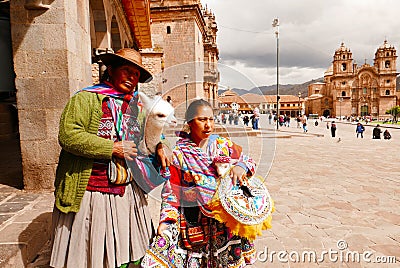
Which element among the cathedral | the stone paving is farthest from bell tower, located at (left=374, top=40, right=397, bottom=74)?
the stone paving

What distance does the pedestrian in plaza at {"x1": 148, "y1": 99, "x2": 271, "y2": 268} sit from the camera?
1945 mm

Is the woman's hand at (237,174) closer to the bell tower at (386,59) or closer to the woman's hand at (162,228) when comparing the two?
the woman's hand at (162,228)

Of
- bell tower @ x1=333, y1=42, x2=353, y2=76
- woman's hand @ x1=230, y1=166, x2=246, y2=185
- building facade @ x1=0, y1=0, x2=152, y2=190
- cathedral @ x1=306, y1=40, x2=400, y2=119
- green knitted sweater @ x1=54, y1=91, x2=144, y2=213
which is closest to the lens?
green knitted sweater @ x1=54, y1=91, x2=144, y2=213

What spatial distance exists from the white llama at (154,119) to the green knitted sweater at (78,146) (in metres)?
0.24

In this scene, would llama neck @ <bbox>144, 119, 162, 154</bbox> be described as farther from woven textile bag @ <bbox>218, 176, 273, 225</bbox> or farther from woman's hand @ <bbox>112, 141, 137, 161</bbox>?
woven textile bag @ <bbox>218, 176, 273, 225</bbox>

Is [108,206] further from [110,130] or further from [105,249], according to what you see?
[110,130]

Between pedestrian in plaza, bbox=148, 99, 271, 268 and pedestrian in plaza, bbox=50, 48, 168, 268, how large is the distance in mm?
225

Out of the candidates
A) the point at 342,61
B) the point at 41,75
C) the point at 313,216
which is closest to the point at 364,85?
the point at 342,61

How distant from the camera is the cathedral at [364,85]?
253ft

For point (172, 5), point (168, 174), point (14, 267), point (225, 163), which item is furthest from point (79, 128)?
point (172, 5)

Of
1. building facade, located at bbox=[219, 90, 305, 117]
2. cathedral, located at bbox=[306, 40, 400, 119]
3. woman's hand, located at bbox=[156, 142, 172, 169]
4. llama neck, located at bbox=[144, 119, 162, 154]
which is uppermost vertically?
cathedral, located at bbox=[306, 40, 400, 119]

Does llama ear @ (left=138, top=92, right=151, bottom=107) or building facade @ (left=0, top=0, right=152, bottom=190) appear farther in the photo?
building facade @ (left=0, top=0, right=152, bottom=190)

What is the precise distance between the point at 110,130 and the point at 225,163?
2.72ft

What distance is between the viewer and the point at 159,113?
167cm
